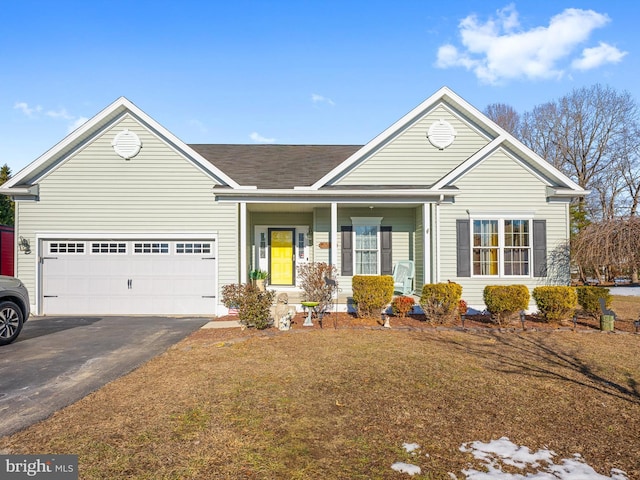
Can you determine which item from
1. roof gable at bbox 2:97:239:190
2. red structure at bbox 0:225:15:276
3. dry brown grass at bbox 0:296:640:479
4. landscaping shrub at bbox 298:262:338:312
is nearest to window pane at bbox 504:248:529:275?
dry brown grass at bbox 0:296:640:479

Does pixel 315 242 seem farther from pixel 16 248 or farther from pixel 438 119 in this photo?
pixel 16 248

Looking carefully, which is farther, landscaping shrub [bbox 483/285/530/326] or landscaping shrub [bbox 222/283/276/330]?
landscaping shrub [bbox 483/285/530/326]

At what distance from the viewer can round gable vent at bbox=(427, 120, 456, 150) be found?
11734mm

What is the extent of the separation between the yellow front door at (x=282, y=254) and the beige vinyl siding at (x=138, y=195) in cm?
251

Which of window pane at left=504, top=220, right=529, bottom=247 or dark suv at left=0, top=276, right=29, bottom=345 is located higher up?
window pane at left=504, top=220, right=529, bottom=247

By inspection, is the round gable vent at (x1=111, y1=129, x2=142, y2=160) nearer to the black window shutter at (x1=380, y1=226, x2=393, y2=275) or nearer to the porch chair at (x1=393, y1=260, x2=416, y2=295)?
the black window shutter at (x1=380, y1=226, x2=393, y2=275)

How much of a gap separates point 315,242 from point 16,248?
8675 millimetres

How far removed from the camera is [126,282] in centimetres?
1086

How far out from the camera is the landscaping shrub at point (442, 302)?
8.80m

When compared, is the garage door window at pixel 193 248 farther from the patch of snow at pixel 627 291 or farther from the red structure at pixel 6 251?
the patch of snow at pixel 627 291

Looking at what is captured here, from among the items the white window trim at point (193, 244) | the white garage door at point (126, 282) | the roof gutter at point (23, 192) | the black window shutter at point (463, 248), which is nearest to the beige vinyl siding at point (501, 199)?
the black window shutter at point (463, 248)

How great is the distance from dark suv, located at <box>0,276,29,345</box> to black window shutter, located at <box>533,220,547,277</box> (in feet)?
41.6

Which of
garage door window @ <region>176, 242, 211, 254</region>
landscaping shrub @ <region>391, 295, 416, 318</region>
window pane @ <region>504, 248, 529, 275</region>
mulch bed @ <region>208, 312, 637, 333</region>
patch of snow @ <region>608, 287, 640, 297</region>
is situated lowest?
patch of snow @ <region>608, 287, 640, 297</region>

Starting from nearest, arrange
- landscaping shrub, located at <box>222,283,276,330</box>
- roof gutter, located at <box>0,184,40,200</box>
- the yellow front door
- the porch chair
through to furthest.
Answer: landscaping shrub, located at <box>222,283,276,330</box> → roof gutter, located at <box>0,184,40,200</box> → the porch chair → the yellow front door
